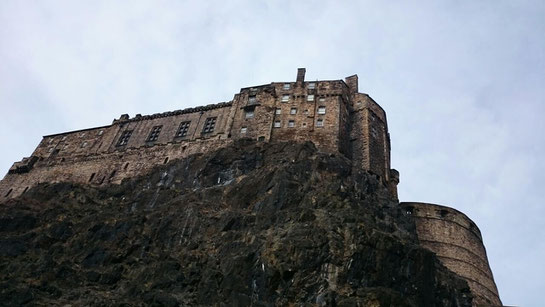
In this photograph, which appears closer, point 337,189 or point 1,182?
point 337,189

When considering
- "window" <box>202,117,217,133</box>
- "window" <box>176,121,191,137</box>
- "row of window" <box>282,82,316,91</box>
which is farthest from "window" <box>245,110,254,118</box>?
"window" <box>176,121,191,137</box>

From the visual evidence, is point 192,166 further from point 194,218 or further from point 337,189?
point 337,189

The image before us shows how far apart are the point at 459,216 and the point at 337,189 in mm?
15395

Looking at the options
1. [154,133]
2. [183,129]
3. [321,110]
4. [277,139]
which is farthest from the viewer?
[154,133]

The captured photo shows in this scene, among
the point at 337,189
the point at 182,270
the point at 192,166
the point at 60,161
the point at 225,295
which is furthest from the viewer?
the point at 60,161

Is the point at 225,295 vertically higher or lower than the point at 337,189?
lower

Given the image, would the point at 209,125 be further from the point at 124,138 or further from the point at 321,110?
the point at 321,110

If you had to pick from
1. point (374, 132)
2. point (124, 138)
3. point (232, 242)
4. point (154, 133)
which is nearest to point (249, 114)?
point (154, 133)

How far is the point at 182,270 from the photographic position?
84.7ft

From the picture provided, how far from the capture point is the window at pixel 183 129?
43878 mm

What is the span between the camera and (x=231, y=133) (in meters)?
40.8

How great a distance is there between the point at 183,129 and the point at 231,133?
565 centimetres

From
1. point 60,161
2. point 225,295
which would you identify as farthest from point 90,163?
point 225,295

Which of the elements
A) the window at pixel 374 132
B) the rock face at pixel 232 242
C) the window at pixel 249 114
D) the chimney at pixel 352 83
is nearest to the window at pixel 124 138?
the rock face at pixel 232 242
